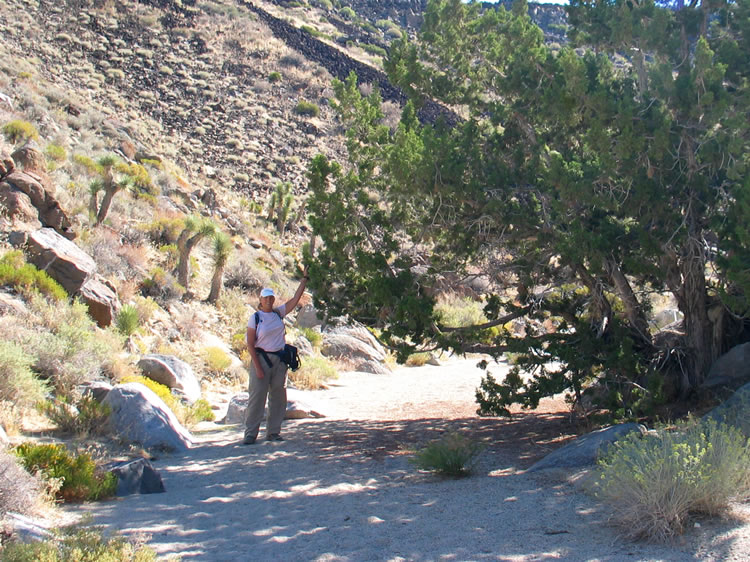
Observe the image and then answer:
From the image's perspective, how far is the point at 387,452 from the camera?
27.7 ft

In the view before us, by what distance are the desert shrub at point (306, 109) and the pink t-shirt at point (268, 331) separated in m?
32.4

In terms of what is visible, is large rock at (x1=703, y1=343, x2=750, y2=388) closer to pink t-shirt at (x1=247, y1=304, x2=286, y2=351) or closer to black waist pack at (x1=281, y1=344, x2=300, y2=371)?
black waist pack at (x1=281, y1=344, x2=300, y2=371)

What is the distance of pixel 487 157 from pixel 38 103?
21059mm

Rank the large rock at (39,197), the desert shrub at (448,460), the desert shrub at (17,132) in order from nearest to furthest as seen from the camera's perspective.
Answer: the desert shrub at (448,460) → the large rock at (39,197) → the desert shrub at (17,132)

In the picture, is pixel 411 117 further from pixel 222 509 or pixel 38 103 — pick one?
pixel 38 103

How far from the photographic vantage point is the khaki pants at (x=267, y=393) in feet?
28.0

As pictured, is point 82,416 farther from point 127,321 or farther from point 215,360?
point 215,360

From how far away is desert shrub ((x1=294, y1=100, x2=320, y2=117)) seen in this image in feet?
130

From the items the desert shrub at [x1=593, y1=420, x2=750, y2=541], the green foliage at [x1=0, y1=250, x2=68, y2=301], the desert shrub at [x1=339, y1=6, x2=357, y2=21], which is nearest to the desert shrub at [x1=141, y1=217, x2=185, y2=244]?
the green foliage at [x1=0, y1=250, x2=68, y2=301]

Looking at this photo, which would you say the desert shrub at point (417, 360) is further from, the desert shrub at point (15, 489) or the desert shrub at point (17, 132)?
the desert shrub at point (15, 489)

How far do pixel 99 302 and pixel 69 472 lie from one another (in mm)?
6817

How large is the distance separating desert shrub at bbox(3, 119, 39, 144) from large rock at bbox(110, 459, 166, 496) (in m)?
15.1

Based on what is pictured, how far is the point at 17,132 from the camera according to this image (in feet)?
63.1

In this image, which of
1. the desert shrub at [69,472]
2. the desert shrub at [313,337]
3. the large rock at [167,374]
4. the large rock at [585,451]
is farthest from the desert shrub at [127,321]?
the large rock at [585,451]
